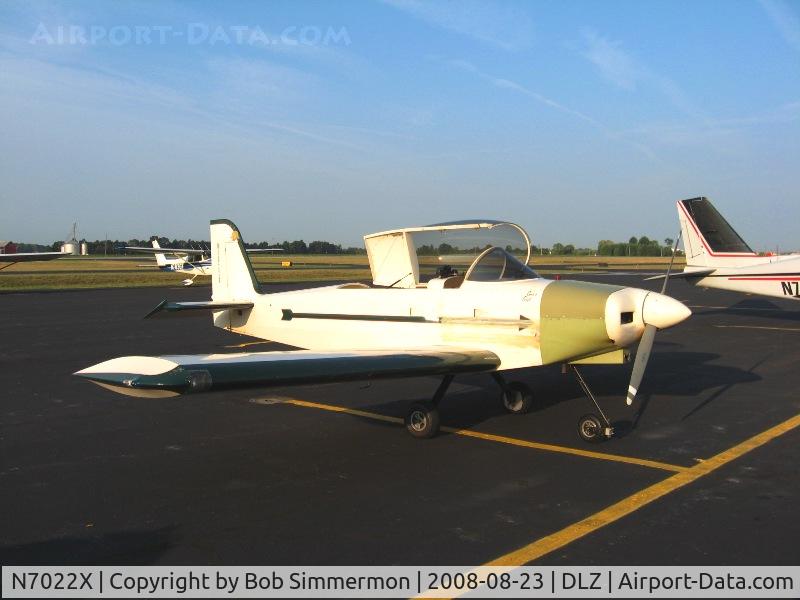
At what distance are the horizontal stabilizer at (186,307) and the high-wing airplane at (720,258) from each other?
14.8 m

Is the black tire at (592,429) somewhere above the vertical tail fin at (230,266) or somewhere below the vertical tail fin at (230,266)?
below

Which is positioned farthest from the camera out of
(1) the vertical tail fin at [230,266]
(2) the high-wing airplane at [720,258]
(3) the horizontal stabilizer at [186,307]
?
(2) the high-wing airplane at [720,258]

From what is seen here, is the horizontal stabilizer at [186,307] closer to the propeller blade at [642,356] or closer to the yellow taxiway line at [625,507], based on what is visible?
the propeller blade at [642,356]

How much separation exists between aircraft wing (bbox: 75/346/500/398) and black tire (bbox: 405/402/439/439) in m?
0.54

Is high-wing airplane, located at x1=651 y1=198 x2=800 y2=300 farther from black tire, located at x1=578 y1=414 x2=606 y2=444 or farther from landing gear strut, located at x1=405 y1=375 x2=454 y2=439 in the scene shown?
landing gear strut, located at x1=405 y1=375 x2=454 y2=439

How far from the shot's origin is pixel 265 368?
5984 millimetres

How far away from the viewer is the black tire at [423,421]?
24.4ft

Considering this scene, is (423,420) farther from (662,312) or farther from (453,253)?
(662,312)

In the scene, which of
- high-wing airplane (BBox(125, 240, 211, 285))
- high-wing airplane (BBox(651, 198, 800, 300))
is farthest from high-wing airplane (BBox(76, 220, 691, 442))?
high-wing airplane (BBox(125, 240, 211, 285))

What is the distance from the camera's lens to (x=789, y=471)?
619 cm

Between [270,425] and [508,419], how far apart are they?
287 cm

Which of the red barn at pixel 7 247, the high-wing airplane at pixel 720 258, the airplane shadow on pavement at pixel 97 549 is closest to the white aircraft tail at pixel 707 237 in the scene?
the high-wing airplane at pixel 720 258

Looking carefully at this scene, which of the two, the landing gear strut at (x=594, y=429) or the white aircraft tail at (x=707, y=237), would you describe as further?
the white aircraft tail at (x=707, y=237)

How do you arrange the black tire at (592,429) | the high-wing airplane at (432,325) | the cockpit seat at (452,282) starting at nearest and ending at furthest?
1. the high-wing airplane at (432,325)
2. the black tire at (592,429)
3. the cockpit seat at (452,282)
